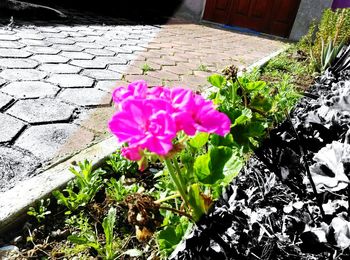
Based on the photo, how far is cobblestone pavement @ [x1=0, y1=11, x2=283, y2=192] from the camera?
1896 millimetres

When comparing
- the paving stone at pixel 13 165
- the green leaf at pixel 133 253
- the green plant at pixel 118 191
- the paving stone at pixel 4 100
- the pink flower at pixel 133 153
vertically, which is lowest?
the paving stone at pixel 4 100

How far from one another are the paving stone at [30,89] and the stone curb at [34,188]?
974mm

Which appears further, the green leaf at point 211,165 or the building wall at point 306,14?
the building wall at point 306,14

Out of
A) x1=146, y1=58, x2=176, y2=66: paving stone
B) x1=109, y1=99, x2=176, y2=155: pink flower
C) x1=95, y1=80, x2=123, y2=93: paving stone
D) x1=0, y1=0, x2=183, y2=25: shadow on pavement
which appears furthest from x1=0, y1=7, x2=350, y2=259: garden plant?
x1=0, y1=0, x2=183, y2=25: shadow on pavement

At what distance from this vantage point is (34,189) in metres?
1.47

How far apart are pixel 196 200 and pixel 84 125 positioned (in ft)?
4.48

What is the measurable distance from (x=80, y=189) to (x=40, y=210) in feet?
0.65

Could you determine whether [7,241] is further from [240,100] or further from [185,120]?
[240,100]

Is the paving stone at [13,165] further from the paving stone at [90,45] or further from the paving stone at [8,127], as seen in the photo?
the paving stone at [90,45]

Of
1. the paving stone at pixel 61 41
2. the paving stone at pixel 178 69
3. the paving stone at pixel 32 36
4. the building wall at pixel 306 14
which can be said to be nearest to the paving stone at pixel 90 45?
the paving stone at pixel 61 41

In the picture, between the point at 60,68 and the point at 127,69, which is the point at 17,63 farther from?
the point at 127,69

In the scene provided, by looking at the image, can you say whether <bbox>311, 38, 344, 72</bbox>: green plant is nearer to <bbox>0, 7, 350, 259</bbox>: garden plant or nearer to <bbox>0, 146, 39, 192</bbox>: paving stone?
<bbox>0, 7, 350, 259</bbox>: garden plant

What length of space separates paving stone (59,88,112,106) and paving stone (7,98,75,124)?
0.11 meters

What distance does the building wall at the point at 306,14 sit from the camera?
793cm
